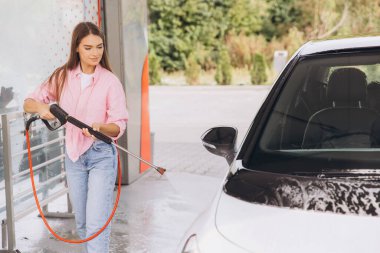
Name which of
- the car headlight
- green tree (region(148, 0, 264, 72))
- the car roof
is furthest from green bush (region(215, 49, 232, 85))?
the car headlight

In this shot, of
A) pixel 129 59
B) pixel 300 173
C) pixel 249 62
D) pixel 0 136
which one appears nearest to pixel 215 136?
pixel 300 173

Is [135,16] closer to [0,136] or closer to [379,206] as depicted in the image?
[0,136]

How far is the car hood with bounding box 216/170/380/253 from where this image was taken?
246cm

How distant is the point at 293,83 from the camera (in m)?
3.70

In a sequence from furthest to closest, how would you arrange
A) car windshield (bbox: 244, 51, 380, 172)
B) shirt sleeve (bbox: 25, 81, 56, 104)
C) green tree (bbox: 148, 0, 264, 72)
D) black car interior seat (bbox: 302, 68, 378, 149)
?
green tree (bbox: 148, 0, 264, 72) < shirt sleeve (bbox: 25, 81, 56, 104) < black car interior seat (bbox: 302, 68, 378, 149) < car windshield (bbox: 244, 51, 380, 172)

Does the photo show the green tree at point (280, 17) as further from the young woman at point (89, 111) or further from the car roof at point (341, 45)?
the car roof at point (341, 45)

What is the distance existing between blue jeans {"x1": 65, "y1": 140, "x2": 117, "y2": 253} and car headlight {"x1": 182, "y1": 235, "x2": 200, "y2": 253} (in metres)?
1.48

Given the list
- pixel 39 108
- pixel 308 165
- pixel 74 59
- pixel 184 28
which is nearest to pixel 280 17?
pixel 184 28

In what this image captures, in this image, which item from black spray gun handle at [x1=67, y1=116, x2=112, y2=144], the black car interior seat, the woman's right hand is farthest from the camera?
the woman's right hand

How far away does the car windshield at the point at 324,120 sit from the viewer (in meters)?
3.11

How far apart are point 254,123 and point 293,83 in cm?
36

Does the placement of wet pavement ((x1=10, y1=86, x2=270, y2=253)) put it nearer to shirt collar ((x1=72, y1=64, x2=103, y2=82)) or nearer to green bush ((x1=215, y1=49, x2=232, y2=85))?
shirt collar ((x1=72, y1=64, x2=103, y2=82))


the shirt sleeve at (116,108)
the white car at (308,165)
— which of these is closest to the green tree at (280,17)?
the shirt sleeve at (116,108)

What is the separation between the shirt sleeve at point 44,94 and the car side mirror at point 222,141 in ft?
3.77
